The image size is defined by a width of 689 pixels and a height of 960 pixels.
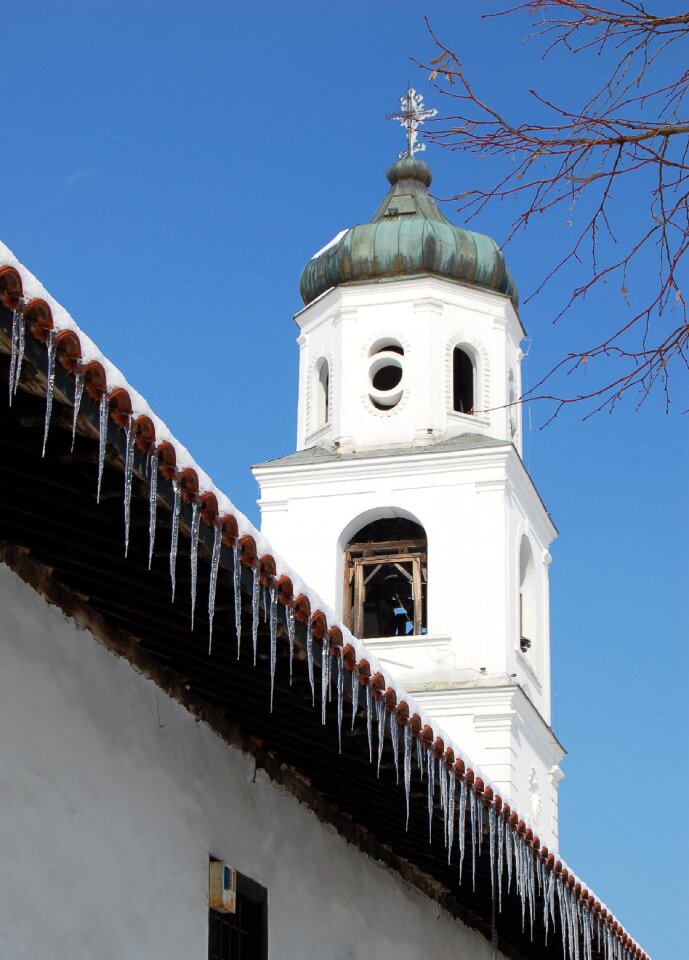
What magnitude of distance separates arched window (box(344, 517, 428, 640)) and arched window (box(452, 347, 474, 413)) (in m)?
2.32

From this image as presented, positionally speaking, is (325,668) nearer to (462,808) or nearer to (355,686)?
(355,686)

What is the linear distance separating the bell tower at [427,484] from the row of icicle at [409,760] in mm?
12752

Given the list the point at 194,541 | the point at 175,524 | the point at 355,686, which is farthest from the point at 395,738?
the point at 175,524

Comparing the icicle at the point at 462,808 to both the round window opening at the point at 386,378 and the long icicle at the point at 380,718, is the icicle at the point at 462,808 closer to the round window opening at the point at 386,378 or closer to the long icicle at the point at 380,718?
the long icicle at the point at 380,718

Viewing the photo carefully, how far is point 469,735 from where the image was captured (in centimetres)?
2536

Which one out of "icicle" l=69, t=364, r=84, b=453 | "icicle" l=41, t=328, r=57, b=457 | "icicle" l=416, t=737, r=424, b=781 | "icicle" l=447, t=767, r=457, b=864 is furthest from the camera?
"icicle" l=447, t=767, r=457, b=864

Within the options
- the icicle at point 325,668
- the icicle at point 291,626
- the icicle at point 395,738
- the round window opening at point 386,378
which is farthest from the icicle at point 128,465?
the round window opening at point 386,378

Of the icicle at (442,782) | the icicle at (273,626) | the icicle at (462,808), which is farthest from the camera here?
the icicle at (462,808)

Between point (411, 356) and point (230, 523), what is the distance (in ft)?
69.0

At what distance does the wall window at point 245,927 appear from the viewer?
29.1 feet

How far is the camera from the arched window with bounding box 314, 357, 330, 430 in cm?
2875

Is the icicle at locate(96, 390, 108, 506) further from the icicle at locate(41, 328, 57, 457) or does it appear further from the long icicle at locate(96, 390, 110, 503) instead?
the icicle at locate(41, 328, 57, 457)

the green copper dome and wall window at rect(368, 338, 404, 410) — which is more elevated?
the green copper dome

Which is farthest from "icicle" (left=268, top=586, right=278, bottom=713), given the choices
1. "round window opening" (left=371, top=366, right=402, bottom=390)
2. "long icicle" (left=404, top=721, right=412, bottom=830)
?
"round window opening" (left=371, top=366, right=402, bottom=390)
